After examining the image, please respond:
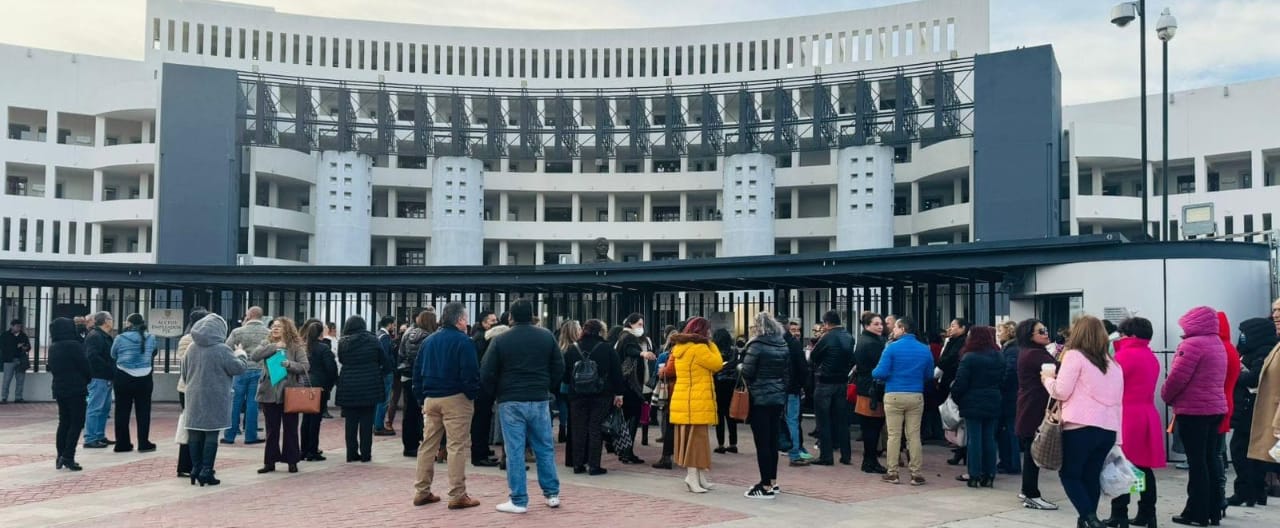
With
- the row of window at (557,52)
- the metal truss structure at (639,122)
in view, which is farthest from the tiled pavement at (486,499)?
the row of window at (557,52)

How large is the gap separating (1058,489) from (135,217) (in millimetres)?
49605

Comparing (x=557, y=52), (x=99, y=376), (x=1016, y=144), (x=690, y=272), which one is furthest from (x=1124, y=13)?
(x=557, y=52)

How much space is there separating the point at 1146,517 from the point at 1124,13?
1201 centimetres

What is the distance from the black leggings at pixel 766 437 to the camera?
365 inches

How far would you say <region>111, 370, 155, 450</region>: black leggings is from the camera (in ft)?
39.3

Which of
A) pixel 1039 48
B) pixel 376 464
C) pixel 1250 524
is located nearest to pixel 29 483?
pixel 376 464

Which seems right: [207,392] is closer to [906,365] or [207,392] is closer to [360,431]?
[360,431]

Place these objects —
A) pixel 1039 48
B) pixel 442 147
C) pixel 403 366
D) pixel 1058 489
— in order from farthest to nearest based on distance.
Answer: pixel 442 147, pixel 1039 48, pixel 403 366, pixel 1058 489

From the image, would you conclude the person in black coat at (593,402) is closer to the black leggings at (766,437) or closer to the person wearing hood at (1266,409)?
the black leggings at (766,437)

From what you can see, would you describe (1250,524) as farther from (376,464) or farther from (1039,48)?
(1039,48)

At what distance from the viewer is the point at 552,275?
19.1 m

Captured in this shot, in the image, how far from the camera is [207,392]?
32.5ft

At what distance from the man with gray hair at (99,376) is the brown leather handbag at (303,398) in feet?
8.20

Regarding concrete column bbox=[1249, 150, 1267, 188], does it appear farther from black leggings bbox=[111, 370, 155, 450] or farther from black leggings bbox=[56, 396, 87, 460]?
black leggings bbox=[56, 396, 87, 460]
